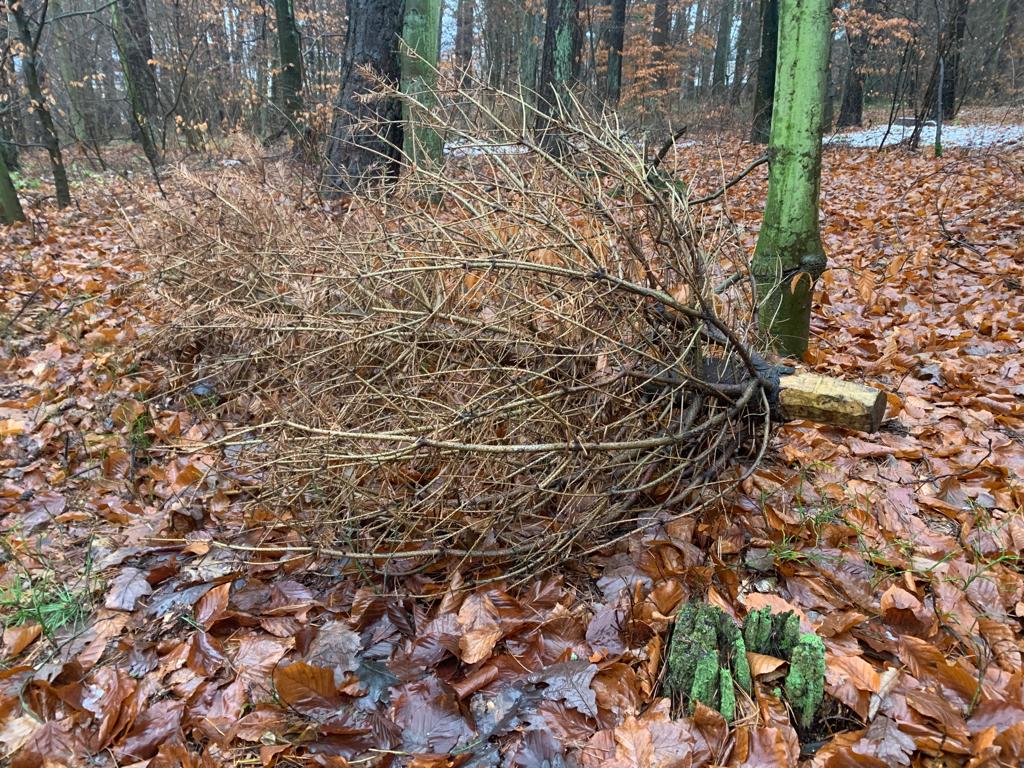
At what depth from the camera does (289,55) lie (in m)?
10.5

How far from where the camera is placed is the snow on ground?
9.45 metres

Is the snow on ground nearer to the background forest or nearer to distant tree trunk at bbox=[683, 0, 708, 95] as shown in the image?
the background forest

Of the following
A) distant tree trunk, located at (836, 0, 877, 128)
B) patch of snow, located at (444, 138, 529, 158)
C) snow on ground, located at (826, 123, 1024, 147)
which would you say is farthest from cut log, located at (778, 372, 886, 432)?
distant tree trunk, located at (836, 0, 877, 128)

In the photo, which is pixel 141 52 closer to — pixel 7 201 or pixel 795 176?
pixel 7 201

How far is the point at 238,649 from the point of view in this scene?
212 centimetres

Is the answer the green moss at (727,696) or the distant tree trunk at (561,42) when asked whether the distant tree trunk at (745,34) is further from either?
the green moss at (727,696)

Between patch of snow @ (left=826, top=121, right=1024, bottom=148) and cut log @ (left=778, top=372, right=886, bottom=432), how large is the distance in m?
8.99

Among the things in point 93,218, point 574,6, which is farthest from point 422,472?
point 574,6

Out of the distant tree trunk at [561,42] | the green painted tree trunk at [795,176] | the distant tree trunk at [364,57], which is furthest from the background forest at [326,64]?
the green painted tree trunk at [795,176]

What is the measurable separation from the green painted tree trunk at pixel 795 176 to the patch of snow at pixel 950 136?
7824 millimetres

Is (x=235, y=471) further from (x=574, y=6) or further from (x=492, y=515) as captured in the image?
(x=574, y=6)

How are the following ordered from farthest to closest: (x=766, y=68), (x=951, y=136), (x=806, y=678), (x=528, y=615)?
(x=951, y=136), (x=766, y=68), (x=528, y=615), (x=806, y=678)

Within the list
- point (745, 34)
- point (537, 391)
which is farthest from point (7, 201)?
point (745, 34)

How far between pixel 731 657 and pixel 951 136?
39.4 ft
